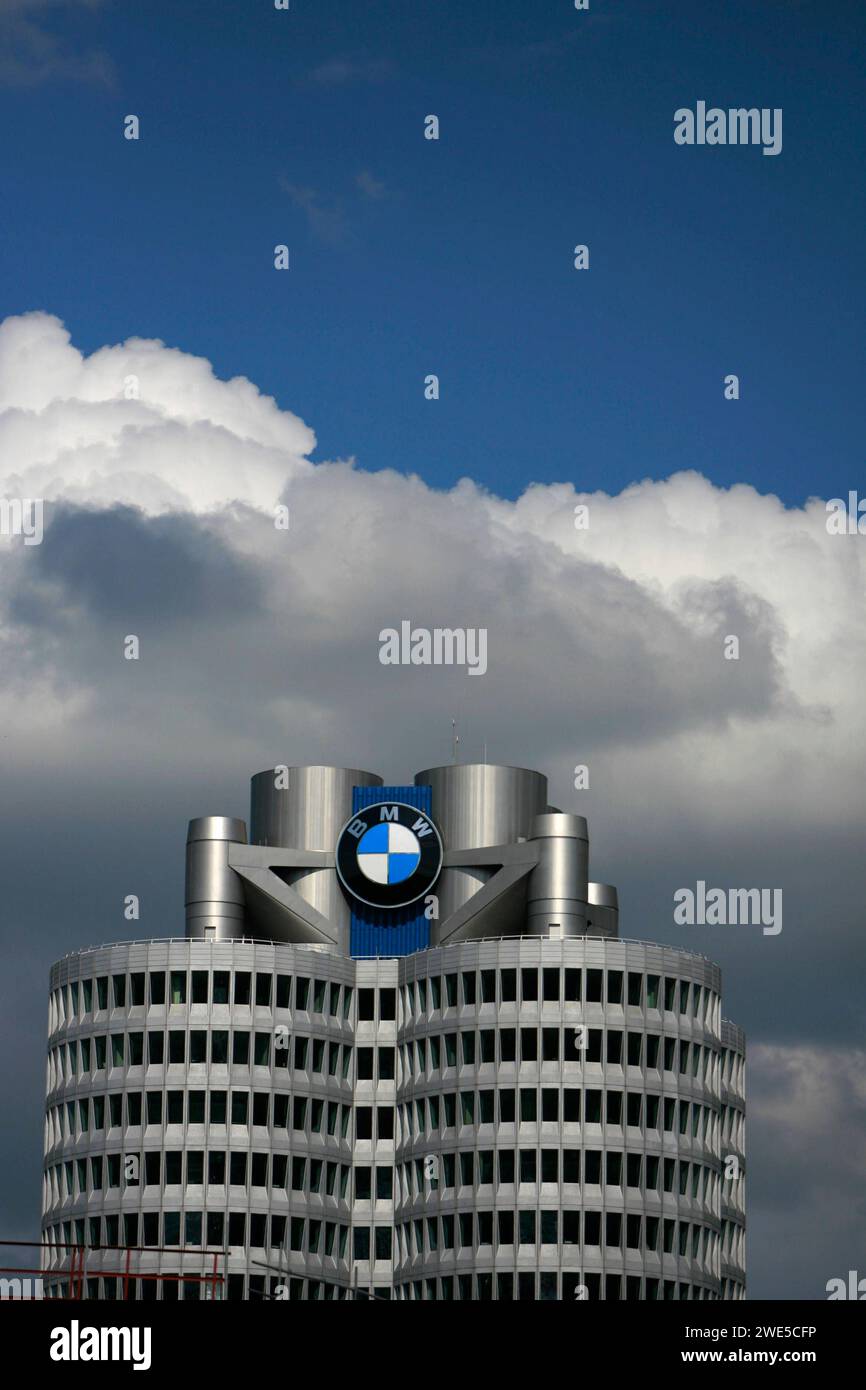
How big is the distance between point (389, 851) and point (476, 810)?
20.9 feet

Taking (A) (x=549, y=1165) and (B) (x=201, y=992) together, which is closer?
(A) (x=549, y=1165)

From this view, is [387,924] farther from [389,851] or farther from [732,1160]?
[732,1160]

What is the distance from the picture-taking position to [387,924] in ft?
582

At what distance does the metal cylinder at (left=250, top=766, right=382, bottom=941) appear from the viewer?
175750 millimetres

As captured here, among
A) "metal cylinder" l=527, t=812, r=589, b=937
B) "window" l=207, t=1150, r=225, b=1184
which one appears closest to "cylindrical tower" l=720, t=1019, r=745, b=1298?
"metal cylinder" l=527, t=812, r=589, b=937

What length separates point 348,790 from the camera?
178m

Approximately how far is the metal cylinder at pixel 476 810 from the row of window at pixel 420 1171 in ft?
56.7

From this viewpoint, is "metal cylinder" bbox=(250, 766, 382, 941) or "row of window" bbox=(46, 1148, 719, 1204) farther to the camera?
"metal cylinder" bbox=(250, 766, 382, 941)

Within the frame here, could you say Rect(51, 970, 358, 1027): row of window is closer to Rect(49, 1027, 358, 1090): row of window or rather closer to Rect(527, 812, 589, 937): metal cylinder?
Rect(49, 1027, 358, 1090): row of window

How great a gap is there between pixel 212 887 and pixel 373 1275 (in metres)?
27.4

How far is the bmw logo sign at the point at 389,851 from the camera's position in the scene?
570ft

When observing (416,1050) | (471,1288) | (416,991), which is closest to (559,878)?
(416,991)

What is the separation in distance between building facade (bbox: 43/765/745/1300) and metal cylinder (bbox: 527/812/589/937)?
0.18 meters
